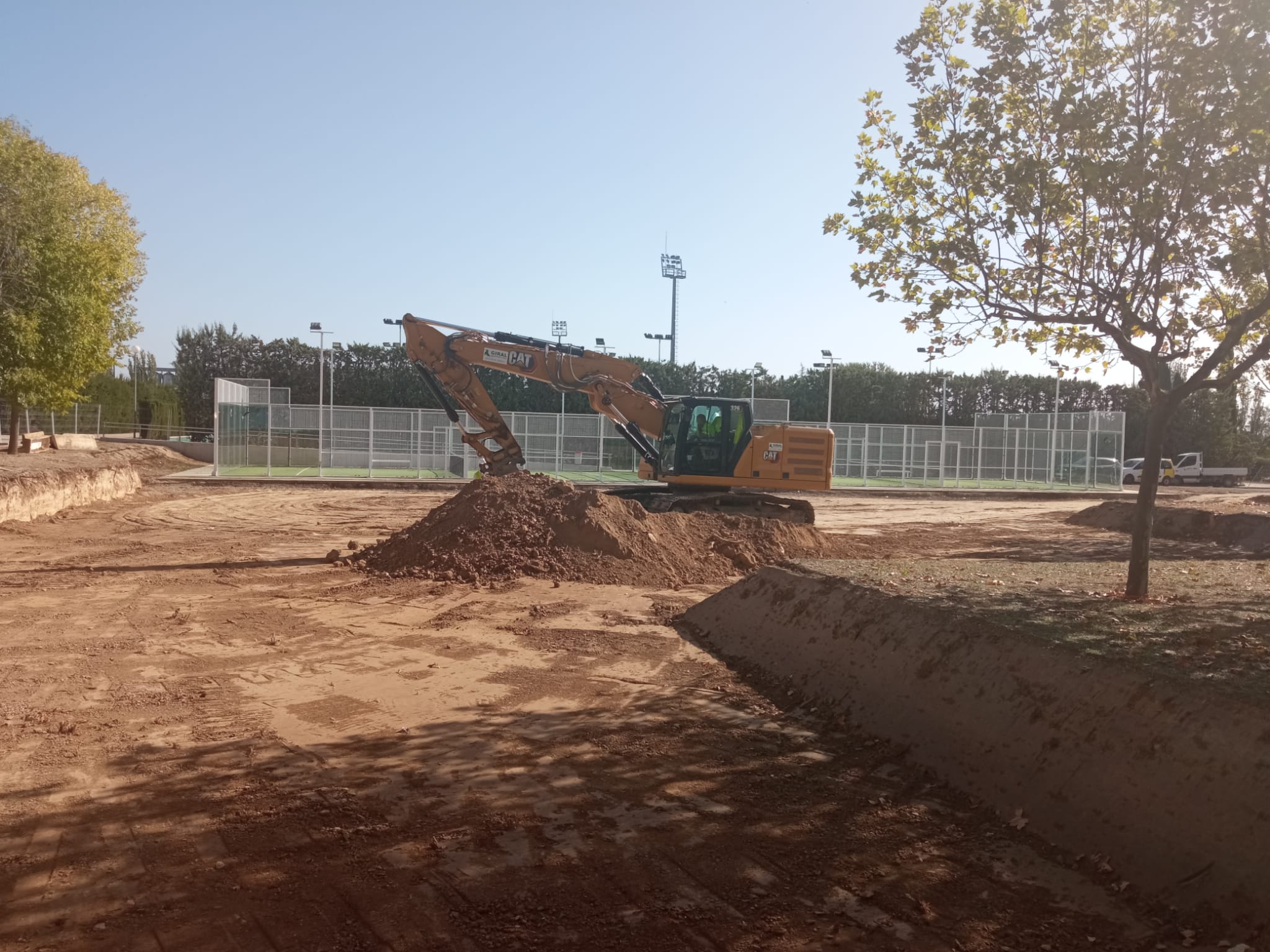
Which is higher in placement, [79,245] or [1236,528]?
[79,245]

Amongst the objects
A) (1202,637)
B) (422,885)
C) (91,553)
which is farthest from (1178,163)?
(91,553)

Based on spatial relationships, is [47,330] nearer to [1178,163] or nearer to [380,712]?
[380,712]

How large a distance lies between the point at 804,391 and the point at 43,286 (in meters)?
41.3

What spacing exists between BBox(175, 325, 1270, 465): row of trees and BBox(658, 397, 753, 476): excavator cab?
3217 centimetres

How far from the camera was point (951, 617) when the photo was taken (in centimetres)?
711

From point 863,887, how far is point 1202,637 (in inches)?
129

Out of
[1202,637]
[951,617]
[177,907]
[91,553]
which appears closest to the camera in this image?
[177,907]

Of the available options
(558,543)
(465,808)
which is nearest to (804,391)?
(558,543)

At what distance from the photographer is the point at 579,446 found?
37.2 meters

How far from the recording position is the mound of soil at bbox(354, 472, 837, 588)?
13.3m

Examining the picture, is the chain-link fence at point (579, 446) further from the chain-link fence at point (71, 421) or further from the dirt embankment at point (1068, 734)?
the dirt embankment at point (1068, 734)

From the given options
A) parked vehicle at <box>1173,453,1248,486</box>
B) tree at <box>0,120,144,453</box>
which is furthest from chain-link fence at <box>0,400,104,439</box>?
parked vehicle at <box>1173,453,1248,486</box>

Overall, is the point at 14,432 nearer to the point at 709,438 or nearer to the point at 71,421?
the point at 71,421

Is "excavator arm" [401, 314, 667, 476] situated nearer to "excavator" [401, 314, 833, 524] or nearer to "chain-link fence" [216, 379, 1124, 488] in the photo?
"excavator" [401, 314, 833, 524]
